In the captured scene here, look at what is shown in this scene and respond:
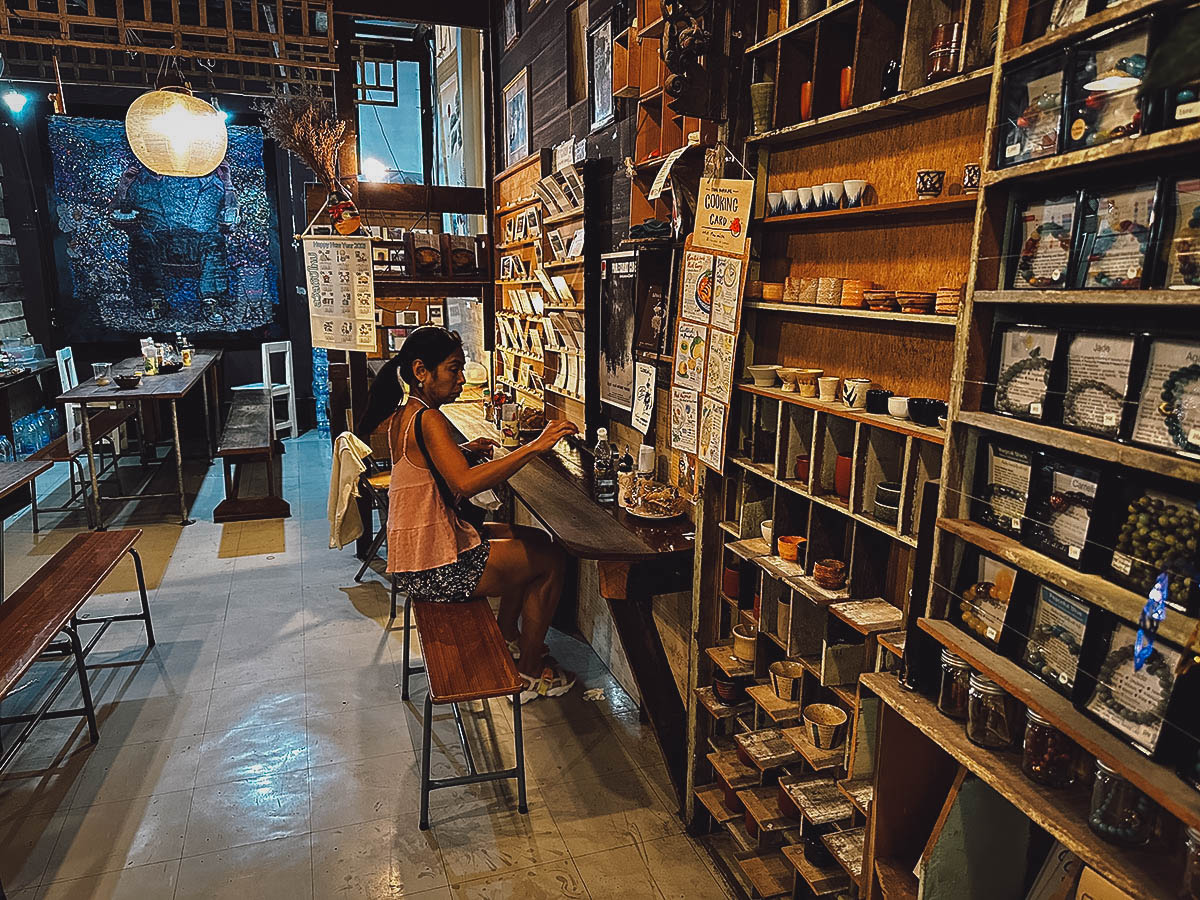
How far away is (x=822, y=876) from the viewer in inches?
78.5

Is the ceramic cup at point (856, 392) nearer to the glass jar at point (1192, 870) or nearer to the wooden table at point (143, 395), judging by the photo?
the glass jar at point (1192, 870)

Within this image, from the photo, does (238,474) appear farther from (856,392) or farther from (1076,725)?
(1076,725)

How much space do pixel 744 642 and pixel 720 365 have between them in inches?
33.8

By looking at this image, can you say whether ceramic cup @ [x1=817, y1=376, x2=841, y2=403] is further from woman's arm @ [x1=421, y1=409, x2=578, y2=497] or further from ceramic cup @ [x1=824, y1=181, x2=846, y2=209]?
woman's arm @ [x1=421, y1=409, x2=578, y2=497]

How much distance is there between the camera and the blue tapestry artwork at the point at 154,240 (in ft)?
26.7

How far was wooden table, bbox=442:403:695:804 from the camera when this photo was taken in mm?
2551

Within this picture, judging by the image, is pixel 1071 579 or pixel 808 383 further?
pixel 808 383

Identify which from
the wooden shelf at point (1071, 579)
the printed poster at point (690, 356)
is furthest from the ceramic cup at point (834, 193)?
the wooden shelf at point (1071, 579)

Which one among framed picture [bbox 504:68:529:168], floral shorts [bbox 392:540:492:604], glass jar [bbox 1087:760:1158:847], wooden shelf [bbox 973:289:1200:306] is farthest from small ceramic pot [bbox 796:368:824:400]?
framed picture [bbox 504:68:529:168]

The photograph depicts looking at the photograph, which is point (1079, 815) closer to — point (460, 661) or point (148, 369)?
point (460, 661)

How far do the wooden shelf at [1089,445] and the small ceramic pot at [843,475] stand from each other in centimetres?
52

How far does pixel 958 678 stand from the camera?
1.47m

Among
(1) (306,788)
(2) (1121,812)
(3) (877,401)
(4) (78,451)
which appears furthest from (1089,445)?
(4) (78,451)

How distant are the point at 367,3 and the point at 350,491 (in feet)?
10.3
